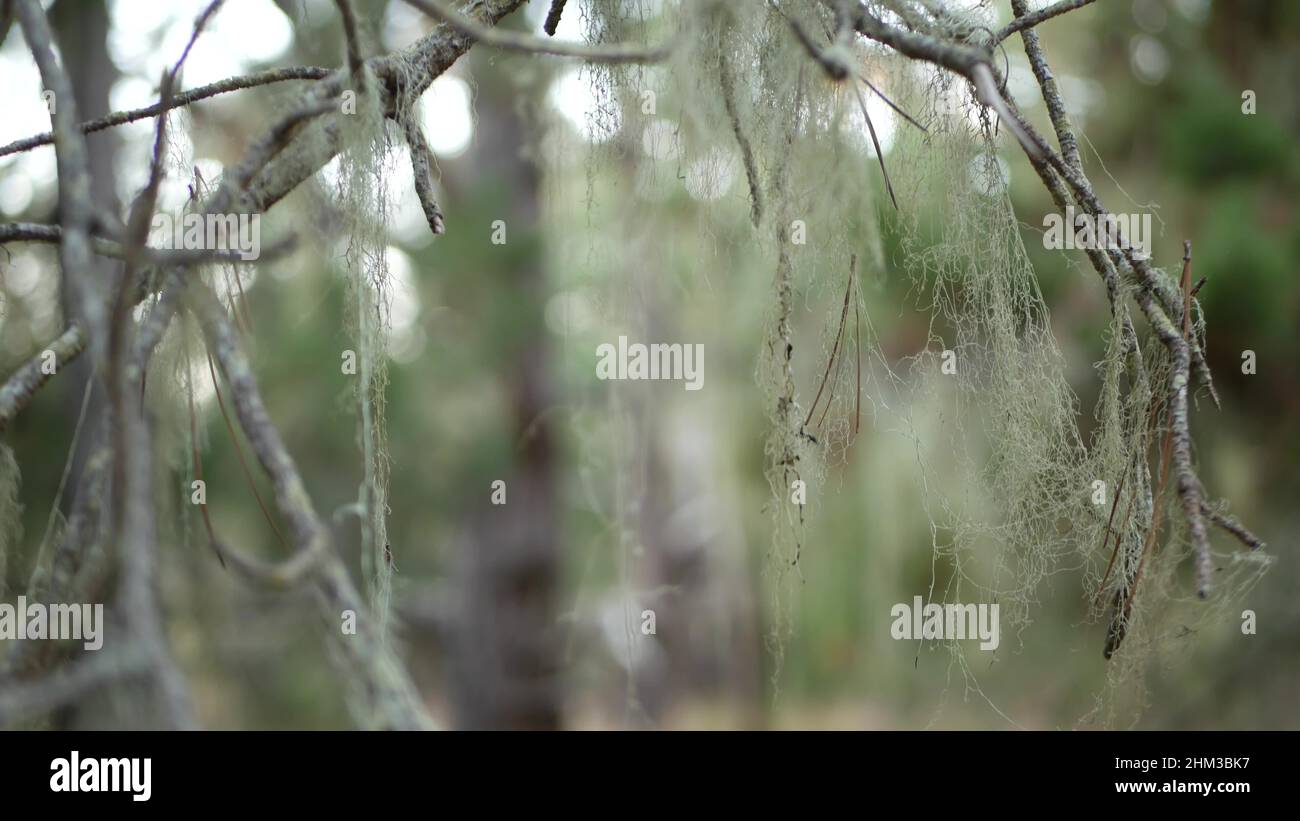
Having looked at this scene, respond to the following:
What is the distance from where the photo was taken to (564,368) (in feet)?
15.8

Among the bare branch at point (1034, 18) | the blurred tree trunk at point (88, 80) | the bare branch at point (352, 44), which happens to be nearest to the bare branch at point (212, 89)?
the bare branch at point (352, 44)

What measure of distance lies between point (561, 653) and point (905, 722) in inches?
86.5

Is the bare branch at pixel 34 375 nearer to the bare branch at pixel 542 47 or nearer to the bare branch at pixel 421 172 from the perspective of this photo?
the bare branch at pixel 421 172

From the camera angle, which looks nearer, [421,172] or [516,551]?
[421,172]

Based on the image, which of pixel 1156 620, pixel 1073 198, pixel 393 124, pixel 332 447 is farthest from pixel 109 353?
pixel 332 447

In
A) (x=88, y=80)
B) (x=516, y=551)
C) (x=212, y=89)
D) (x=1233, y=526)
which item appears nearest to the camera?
(x=1233, y=526)

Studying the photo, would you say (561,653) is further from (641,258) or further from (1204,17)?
(1204,17)

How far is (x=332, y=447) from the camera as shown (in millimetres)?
3717

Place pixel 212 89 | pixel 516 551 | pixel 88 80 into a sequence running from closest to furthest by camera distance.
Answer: pixel 212 89
pixel 88 80
pixel 516 551

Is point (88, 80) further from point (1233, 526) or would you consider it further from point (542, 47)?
point (1233, 526)

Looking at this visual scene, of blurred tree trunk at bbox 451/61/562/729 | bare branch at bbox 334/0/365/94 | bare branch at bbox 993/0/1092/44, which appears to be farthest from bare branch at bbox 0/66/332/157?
blurred tree trunk at bbox 451/61/562/729

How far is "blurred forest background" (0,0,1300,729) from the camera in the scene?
2.18 meters

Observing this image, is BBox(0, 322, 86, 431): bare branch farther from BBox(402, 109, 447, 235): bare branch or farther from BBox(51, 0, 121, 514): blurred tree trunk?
BBox(51, 0, 121, 514): blurred tree trunk

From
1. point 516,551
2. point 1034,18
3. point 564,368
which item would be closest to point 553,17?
point 1034,18
